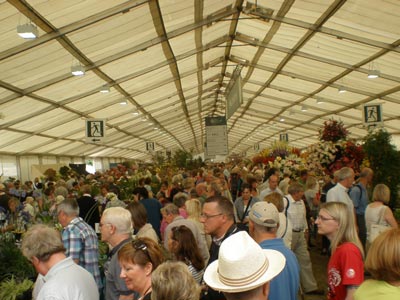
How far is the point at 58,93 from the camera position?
545 inches

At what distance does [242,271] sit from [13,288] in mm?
3095

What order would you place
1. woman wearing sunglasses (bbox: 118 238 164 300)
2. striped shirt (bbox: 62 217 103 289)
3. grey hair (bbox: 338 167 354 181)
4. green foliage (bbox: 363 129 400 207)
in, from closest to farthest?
1. woman wearing sunglasses (bbox: 118 238 164 300)
2. striped shirt (bbox: 62 217 103 289)
3. grey hair (bbox: 338 167 354 181)
4. green foliage (bbox: 363 129 400 207)

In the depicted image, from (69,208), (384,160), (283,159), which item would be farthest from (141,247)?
→ (283,159)

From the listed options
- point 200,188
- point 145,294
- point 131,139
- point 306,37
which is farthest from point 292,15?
point 131,139

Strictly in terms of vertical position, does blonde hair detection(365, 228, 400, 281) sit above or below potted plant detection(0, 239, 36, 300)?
above

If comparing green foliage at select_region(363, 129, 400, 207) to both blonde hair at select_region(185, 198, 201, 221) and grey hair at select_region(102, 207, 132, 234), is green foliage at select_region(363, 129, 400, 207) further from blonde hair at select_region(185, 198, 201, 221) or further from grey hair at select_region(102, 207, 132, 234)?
grey hair at select_region(102, 207, 132, 234)

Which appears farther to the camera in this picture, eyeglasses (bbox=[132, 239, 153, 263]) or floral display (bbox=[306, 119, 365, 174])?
floral display (bbox=[306, 119, 365, 174])

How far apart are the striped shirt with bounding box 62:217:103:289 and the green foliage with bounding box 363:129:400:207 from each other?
21.6ft

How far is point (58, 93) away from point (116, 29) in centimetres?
477

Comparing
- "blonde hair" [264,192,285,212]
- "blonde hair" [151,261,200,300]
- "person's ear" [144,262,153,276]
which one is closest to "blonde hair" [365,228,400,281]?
"blonde hair" [151,261,200,300]

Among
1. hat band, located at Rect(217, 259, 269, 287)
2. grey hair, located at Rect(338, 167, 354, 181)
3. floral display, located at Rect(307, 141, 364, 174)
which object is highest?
floral display, located at Rect(307, 141, 364, 174)

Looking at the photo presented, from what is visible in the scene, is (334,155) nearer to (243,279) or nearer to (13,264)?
(13,264)

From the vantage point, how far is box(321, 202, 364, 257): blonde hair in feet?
10.2

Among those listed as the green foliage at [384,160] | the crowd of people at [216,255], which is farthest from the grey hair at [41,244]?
Answer: the green foliage at [384,160]
